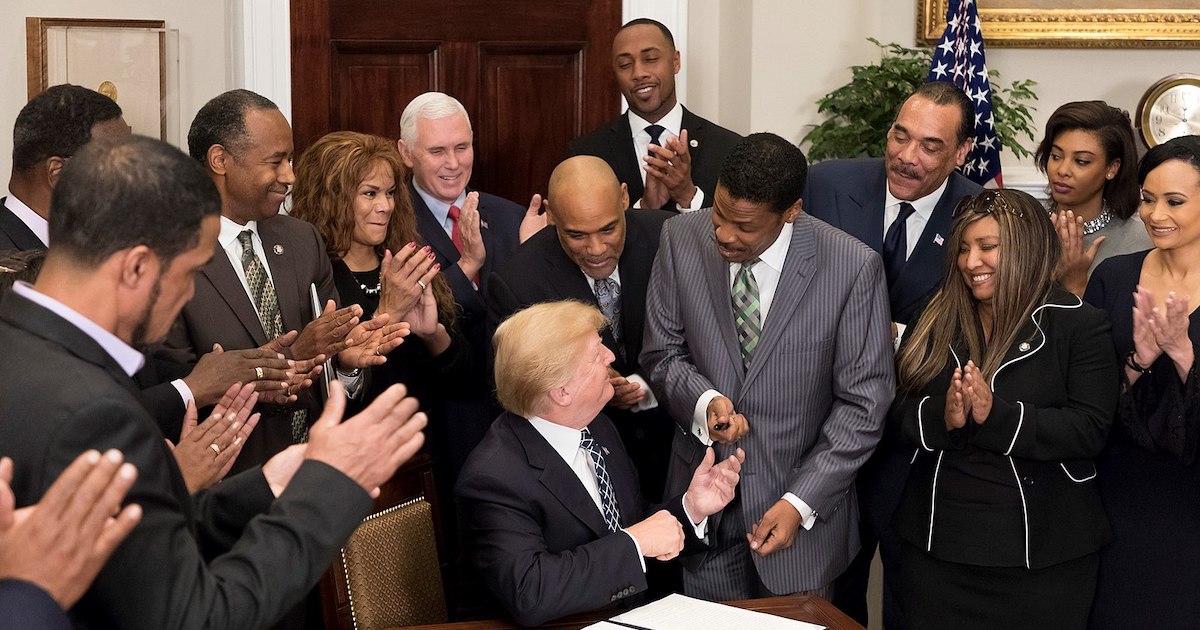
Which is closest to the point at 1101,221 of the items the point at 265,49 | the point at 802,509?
the point at 802,509

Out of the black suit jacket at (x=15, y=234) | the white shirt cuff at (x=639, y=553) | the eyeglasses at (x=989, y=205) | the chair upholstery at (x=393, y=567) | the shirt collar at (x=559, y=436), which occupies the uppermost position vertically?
the eyeglasses at (x=989, y=205)

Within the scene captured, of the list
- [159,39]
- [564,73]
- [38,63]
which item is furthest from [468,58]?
[38,63]

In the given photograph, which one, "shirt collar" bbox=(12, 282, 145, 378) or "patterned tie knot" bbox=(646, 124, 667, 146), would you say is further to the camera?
"patterned tie knot" bbox=(646, 124, 667, 146)

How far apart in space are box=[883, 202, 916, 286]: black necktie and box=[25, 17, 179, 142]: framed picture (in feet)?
10.7

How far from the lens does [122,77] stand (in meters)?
5.35

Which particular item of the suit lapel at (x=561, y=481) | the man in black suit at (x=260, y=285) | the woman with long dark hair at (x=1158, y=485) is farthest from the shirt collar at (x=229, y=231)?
the woman with long dark hair at (x=1158, y=485)

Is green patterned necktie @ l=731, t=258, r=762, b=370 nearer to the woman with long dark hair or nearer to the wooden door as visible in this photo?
the woman with long dark hair

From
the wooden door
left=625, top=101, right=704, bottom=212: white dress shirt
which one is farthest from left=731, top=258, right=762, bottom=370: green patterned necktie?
the wooden door

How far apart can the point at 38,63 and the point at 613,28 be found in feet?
8.23

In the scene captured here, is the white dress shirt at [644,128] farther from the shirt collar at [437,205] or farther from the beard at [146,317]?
the beard at [146,317]

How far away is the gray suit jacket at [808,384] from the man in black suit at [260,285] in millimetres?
898

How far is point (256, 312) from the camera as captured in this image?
10.8ft

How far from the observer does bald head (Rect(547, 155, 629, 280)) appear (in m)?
3.57

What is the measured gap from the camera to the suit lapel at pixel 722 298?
3.35 meters
